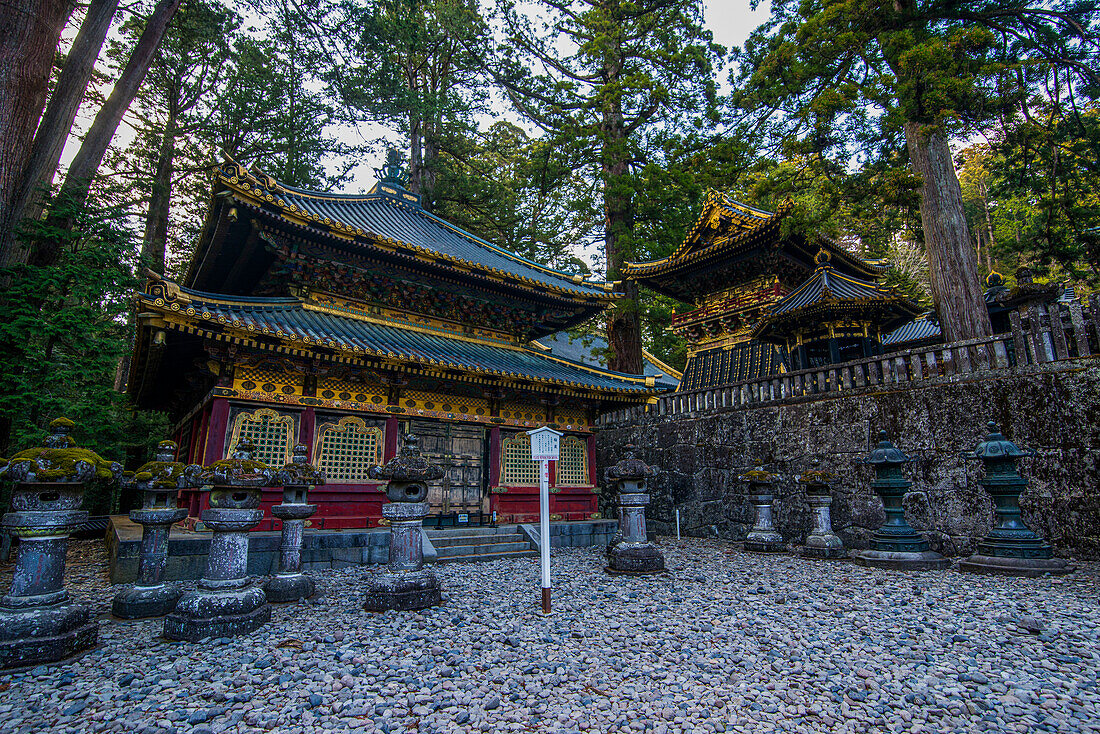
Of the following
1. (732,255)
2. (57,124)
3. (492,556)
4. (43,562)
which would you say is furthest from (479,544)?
(57,124)

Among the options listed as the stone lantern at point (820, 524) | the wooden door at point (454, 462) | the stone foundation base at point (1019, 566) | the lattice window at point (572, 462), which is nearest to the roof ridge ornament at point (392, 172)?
the wooden door at point (454, 462)

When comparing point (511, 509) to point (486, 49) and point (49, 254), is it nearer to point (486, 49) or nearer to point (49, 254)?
point (49, 254)

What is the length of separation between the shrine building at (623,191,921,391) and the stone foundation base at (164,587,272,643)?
35.6ft

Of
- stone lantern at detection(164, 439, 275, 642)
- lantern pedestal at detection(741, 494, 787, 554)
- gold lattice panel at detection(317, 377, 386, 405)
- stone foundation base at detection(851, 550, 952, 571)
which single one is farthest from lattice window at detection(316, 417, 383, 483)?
stone foundation base at detection(851, 550, 952, 571)

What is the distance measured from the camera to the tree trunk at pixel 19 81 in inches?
362

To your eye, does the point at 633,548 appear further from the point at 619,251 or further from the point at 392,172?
the point at 392,172

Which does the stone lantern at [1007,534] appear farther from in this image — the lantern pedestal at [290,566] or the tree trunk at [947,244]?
the lantern pedestal at [290,566]

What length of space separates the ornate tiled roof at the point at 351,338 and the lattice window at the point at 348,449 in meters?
1.66

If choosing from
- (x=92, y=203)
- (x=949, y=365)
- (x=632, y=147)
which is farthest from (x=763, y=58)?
(x=92, y=203)

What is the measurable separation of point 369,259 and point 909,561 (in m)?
11.3

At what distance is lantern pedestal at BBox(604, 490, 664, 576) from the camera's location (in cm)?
766

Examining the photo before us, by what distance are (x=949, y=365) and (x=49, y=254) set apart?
17.6 meters

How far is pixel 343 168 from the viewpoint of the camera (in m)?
20.1

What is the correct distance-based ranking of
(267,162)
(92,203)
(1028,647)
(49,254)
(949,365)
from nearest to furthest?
1. (1028,647)
2. (949,365)
3. (49,254)
4. (92,203)
5. (267,162)
